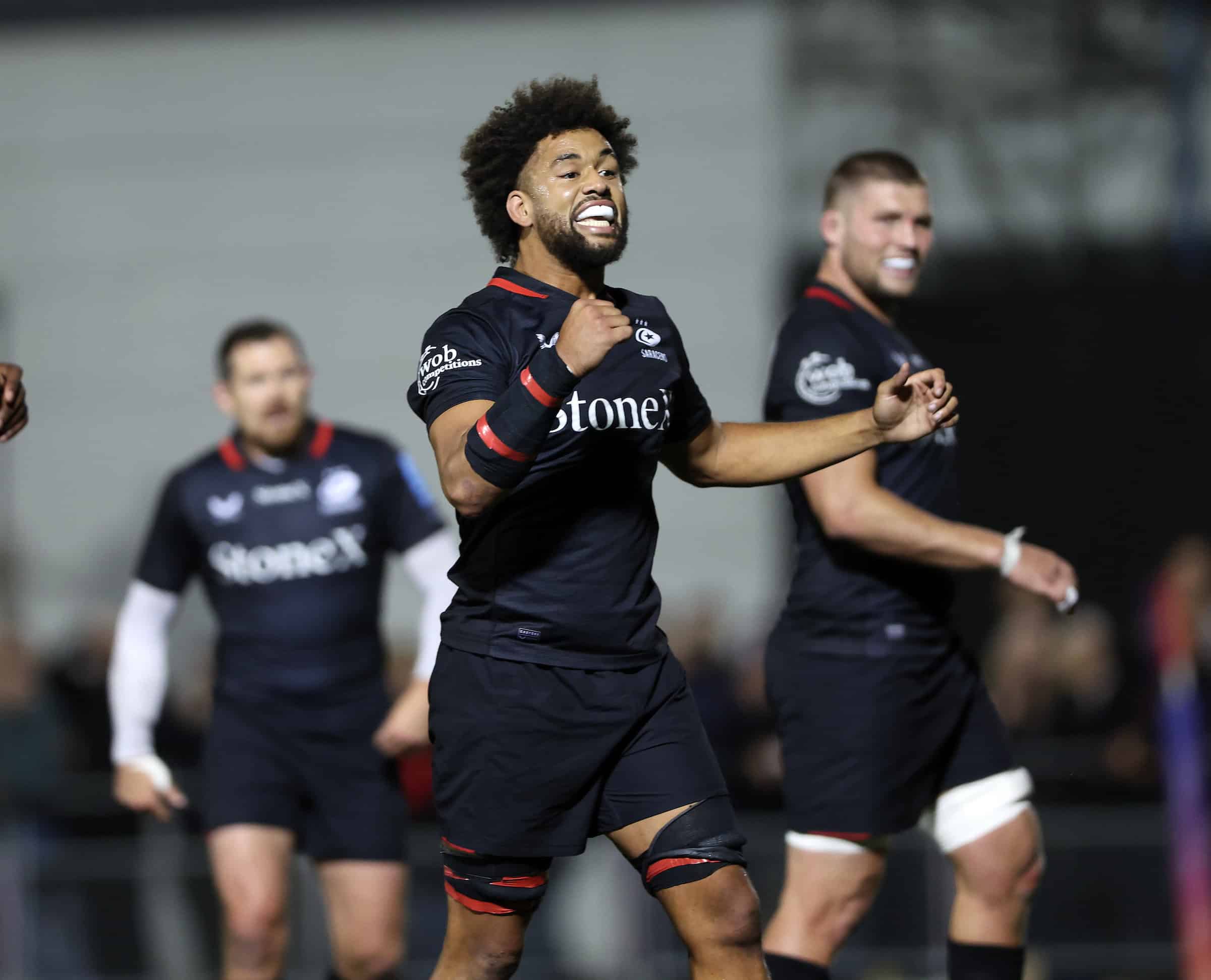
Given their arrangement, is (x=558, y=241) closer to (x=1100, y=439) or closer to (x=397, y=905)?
(x=397, y=905)

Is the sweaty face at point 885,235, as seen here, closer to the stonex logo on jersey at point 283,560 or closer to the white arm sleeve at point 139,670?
the stonex logo on jersey at point 283,560

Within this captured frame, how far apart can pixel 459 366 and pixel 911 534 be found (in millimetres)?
1433

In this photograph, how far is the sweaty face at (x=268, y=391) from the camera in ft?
18.0

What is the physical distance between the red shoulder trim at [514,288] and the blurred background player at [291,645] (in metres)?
1.76

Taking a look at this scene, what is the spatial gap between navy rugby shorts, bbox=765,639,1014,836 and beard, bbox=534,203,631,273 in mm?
1455

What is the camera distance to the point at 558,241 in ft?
12.3

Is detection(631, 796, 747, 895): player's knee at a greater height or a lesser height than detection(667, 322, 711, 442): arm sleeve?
lesser

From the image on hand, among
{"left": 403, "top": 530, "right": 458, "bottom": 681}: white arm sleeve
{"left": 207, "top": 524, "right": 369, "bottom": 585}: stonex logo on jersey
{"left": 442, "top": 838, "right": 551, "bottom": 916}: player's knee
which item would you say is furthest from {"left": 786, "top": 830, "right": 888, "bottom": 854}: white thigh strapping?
{"left": 207, "top": 524, "right": 369, "bottom": 585}: stonex logo on jersey

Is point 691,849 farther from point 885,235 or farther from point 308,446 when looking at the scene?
point 308,446

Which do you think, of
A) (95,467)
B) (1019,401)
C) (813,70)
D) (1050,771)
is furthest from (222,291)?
(1050,771)

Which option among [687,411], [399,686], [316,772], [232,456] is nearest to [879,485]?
[687,411]

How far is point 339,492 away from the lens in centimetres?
550

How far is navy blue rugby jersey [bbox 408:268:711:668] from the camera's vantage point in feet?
11.9

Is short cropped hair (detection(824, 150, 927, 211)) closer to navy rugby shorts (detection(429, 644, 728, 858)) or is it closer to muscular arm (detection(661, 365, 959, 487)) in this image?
muscular arm (detection(661, 365, 959, 487))
